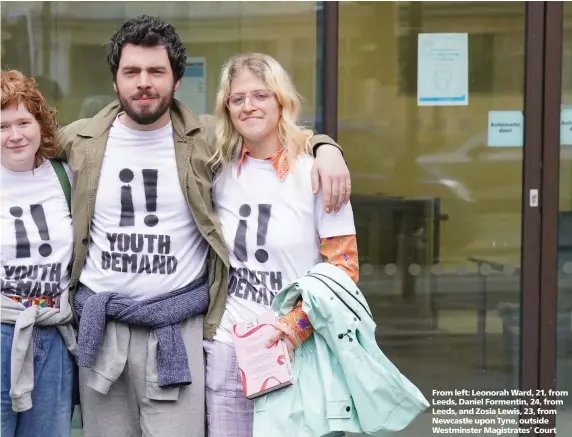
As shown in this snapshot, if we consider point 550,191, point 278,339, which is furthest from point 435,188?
point 278,339

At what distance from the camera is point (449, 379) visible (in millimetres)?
5051

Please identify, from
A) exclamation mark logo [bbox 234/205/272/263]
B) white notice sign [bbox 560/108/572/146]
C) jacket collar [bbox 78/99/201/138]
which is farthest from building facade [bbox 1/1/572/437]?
exclamation mark logo [bbox 234/205/272/263]

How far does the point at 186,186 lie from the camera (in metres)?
3.23

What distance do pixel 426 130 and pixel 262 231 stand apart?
2.01m

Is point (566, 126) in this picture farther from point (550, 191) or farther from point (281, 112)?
point (281, 112)

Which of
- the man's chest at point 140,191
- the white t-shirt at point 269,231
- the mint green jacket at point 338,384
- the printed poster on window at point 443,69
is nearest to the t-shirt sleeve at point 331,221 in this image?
the white t-shirt at point 269,231

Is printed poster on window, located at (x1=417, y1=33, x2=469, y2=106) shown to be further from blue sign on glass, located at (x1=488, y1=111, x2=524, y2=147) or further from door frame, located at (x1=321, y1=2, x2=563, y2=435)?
door frame, located at (x1=321, y1=2, x2=563, y2=435)

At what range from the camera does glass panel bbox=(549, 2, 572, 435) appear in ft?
16.0

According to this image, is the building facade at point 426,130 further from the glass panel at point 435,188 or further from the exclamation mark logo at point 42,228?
the exclamation mark logo at point 42,228

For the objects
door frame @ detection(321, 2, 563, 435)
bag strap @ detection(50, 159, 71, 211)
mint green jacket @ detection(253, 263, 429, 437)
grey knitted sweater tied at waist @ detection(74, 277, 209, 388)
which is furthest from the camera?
door frame @ detection(321, 2, 563, 435)

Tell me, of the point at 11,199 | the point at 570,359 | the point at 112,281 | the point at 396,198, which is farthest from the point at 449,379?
the point at 11,199

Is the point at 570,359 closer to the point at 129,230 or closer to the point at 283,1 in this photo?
the point at 283,1

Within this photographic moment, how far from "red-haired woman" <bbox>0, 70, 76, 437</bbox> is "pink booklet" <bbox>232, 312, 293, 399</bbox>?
630mm

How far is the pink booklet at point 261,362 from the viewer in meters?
3.08
